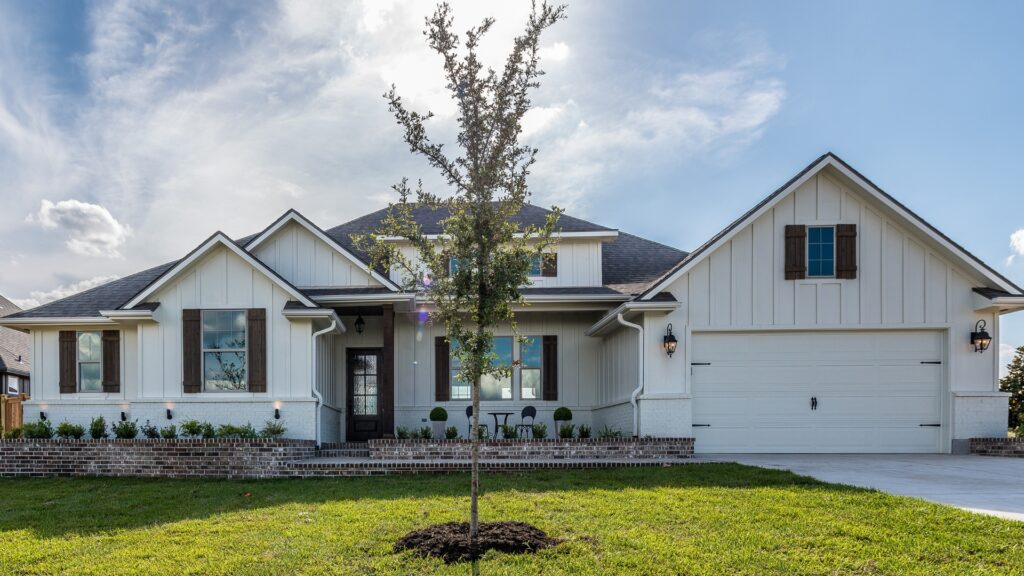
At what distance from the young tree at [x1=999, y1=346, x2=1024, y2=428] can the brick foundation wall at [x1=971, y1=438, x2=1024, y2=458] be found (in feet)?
37.0

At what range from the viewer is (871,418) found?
10953mm

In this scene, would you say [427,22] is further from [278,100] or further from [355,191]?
[355,191]

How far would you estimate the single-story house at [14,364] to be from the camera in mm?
19812

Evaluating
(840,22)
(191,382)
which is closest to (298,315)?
(191,382)

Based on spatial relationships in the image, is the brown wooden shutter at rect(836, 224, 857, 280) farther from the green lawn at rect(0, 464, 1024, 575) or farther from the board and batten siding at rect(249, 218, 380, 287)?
the board and batten siding at rect(249, 218, 380, 287)

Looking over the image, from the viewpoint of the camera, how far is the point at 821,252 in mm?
11047

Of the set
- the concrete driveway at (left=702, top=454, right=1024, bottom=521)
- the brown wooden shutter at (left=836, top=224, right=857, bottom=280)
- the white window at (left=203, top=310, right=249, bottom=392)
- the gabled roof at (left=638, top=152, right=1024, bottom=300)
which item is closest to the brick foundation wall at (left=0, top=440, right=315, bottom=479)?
the white window at (left=203, top=310, right=249, bottom=392)

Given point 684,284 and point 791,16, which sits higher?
point 791,16

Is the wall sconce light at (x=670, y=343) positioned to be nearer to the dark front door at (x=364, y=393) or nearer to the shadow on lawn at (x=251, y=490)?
the shadow on lawn at (x=251, y=490)

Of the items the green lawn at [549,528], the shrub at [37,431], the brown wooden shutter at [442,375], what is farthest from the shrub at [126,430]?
the brown wooden shutter at [442,375]

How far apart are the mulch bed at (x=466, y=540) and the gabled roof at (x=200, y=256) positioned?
6.74 meters

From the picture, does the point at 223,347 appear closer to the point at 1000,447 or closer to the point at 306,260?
the point at 306,260

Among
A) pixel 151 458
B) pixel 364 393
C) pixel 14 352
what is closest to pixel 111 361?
pixel 151 458

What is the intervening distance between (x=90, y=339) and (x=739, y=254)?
1274 cm
